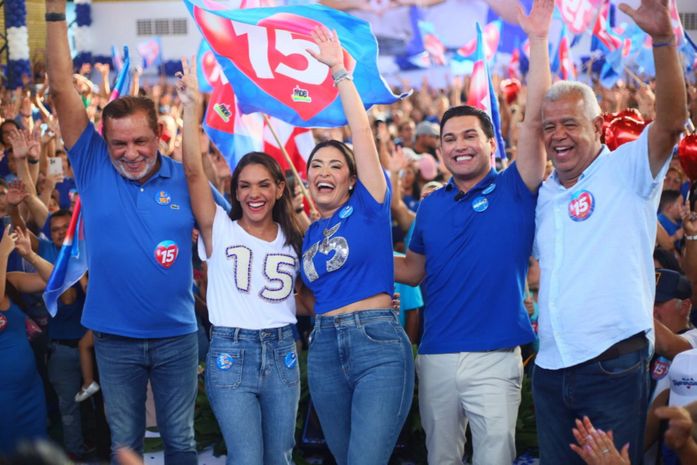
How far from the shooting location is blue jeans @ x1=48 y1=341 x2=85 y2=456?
19.3 ft

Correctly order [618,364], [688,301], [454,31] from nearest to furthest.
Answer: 1. [618,364]
2. [688,301]
3. [454,31]

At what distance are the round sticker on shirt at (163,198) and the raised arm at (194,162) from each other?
0.11 metres

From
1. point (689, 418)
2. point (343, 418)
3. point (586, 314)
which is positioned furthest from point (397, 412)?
point (689, 418)

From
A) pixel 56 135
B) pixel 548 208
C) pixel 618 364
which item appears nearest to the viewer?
pixel 618 364

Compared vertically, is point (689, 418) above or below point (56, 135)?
below

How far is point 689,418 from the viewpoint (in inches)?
111

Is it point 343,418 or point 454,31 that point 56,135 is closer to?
point 343,418

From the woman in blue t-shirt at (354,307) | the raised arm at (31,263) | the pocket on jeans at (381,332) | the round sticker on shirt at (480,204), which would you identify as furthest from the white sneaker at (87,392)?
the round sticker on shirt at (480,204)

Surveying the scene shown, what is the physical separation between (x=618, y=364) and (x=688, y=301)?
145 centimetres

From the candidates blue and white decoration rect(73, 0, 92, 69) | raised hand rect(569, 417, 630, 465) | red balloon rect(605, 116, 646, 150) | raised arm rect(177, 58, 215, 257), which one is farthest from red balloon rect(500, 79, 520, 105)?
blue and white decoration rect(73, 0, 92, 69)

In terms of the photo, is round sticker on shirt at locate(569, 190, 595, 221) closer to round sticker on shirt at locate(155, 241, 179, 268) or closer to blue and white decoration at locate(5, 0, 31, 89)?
round sticker on shirt at locate(155, 241, 179, 268)

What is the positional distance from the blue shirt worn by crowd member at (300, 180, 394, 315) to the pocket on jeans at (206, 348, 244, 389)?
403 mm

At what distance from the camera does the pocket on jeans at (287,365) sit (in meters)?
3.91

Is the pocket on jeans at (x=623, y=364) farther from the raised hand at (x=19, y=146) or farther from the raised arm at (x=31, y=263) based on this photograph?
the raised hand at (x=19, y=146)
